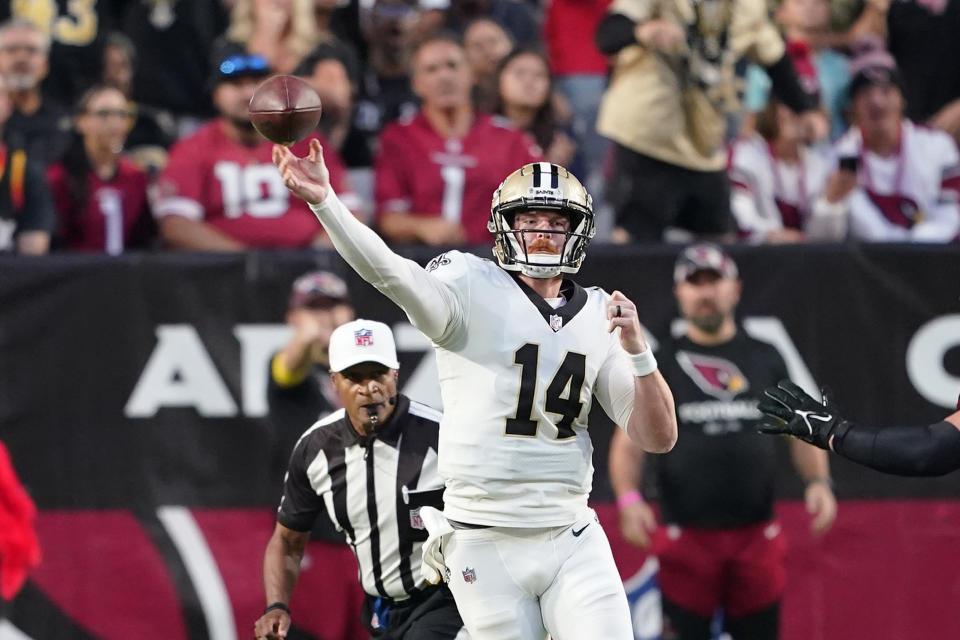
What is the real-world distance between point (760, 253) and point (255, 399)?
7.89ft

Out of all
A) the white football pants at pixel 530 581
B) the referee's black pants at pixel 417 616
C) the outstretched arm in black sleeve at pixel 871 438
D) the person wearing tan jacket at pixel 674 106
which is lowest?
the referee's black pants at pixel 417 616

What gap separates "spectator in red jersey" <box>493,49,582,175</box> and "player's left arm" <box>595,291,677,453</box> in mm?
3519

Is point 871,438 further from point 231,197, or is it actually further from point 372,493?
point 231,197

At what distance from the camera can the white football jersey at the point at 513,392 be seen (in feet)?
16.7

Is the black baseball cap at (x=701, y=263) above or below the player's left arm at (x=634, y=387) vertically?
above

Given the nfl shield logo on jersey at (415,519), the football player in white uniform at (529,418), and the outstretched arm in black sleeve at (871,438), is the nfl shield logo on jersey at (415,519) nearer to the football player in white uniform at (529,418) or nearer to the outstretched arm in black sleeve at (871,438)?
the football player in white uniform at (529,418)

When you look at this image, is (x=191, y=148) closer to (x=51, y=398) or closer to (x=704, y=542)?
(x=51, y=398)

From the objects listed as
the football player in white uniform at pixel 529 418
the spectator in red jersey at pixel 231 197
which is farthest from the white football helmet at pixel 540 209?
the spectator in red jersey at pixel 231 197

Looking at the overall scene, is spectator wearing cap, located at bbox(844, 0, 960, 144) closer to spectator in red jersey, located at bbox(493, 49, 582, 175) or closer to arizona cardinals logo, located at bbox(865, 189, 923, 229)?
arizona cardinals logo, located at bbox(865, 189, 923, 229)

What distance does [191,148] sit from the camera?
7980 millimetres

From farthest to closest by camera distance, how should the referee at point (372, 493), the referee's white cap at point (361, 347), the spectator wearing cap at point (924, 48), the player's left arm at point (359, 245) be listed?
the spectator wearing cap at point (924, 48)
the referee at point (372, 493)
the referee's white cap at point (361, 347)
the player's left arm at point (359, 245)

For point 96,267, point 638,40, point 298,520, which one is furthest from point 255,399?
point 638,40

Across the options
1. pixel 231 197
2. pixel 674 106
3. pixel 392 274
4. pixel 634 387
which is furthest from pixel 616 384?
pixel 231 197

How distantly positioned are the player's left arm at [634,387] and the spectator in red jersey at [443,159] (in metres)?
2.73
